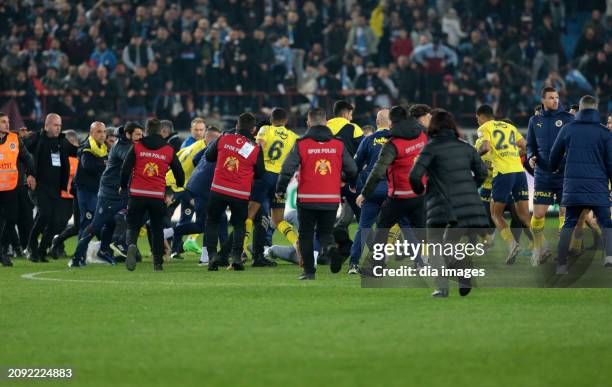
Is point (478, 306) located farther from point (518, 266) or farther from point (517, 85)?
point (517, 85)

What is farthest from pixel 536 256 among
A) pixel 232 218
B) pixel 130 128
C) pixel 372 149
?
pixel 130 128

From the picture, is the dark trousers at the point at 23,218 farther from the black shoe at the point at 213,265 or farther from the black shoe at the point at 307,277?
the black shoe at the point at 307,277

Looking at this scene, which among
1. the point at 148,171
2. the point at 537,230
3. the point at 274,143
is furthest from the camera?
the point at 274,143

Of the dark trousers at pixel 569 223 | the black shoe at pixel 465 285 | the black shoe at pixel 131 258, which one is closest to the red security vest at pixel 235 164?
the black shoe at pixel 131 258

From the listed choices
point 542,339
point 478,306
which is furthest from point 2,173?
point 542,339

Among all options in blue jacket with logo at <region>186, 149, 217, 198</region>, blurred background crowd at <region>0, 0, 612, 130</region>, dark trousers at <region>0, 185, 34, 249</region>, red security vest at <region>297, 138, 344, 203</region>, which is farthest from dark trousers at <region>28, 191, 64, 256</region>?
blurred background crowd at <region>0, 0, 612, 130</region>

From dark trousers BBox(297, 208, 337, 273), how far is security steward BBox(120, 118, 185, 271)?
2.49m

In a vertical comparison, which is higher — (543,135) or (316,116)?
(316,116)

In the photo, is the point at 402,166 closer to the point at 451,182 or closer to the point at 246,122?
the point at 451,182

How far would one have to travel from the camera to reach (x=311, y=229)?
1552cm

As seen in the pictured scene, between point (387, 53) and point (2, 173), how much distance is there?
635 inches

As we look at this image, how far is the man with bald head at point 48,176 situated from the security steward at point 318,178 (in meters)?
5.49

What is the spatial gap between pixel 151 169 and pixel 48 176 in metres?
3.26

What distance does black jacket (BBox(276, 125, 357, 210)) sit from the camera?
598 inches
